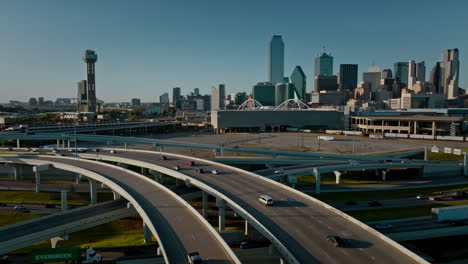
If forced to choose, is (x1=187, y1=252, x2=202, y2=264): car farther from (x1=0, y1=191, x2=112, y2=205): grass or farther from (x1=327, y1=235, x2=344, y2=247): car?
(x1=0, y1=191, x2=112, y2=205): grass

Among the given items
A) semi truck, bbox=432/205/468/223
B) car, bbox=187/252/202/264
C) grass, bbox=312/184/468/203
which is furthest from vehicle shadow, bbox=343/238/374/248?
grass, bbox=312/184/468/203

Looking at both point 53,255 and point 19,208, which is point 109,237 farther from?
point 19,208

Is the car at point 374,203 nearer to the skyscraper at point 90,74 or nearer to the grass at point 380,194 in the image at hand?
the grass at point 380,194

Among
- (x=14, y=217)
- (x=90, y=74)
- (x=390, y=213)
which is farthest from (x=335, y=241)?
(x=90, y=74)

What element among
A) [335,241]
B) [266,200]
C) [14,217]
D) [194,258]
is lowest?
[14,217]

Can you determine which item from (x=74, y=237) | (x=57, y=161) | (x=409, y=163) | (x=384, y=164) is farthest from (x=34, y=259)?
(x=409, y=163)

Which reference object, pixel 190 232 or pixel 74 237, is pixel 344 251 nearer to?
pixel 190 232
